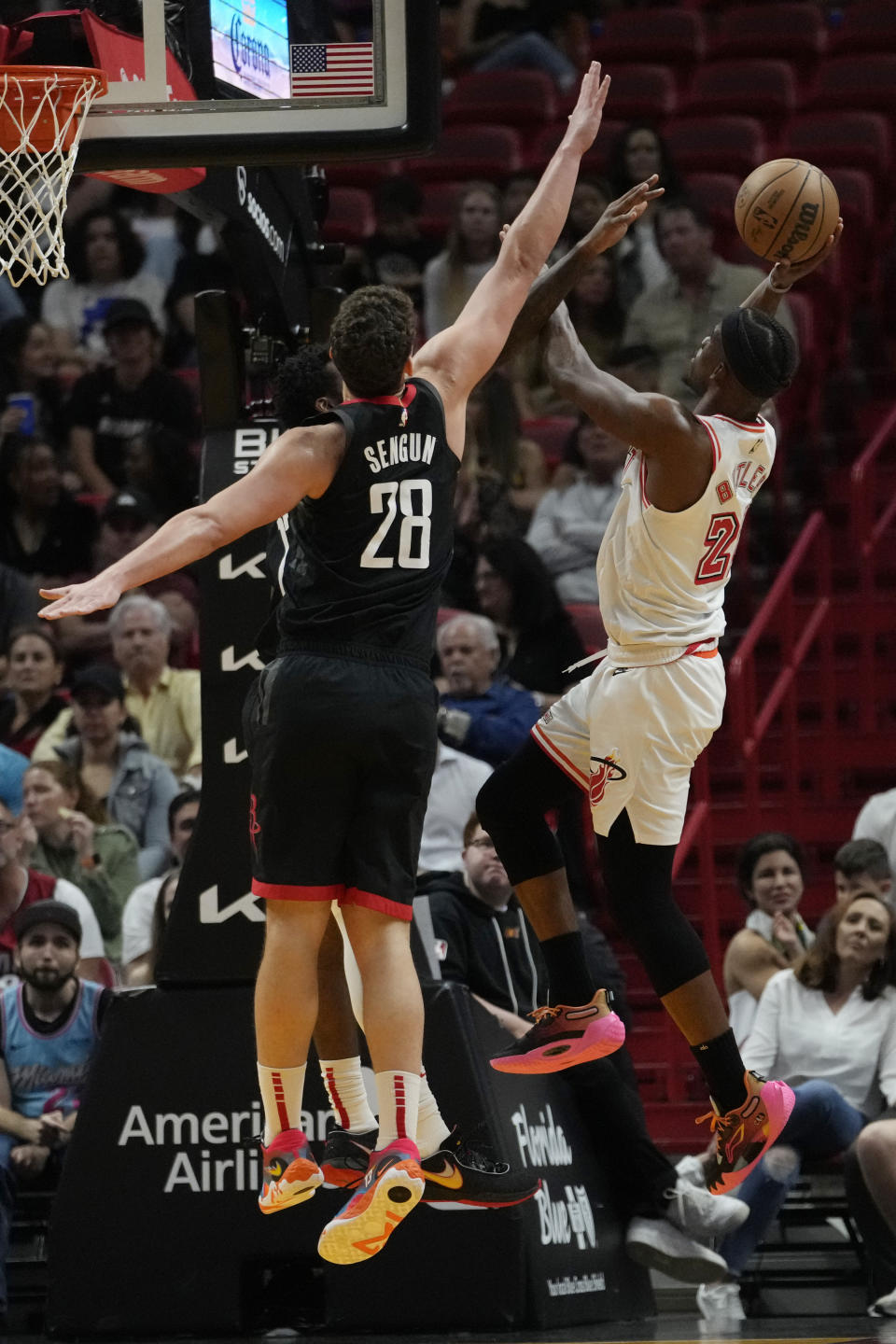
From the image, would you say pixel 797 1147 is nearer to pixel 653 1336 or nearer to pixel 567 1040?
pixel 653 1336

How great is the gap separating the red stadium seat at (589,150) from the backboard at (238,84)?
25.2 feet

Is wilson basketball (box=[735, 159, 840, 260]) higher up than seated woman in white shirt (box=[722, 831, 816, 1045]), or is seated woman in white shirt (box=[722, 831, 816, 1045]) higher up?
wilson basketball (box=[735, 159, 840, 260])

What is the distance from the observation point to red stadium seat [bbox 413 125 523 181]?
1558 cm

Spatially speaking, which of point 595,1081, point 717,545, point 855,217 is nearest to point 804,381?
point 855,217

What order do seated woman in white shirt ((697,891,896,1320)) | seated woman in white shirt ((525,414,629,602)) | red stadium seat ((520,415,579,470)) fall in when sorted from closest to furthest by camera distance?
seated woman in white shirt ((697,891,896,1320))
seated woman in white shirt ((525,414,629,602))
red stadium seat ((520,415,579,470))

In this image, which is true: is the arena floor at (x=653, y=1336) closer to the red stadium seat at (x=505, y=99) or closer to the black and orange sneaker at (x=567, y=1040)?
the black and orange sneaker at (x=567, y=1040)

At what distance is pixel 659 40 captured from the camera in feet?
54.3

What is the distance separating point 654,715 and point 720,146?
979 cm

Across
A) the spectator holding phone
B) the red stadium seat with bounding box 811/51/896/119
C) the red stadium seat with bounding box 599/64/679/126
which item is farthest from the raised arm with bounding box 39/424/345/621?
the red stadium seat with bounding box 811/51/896/119

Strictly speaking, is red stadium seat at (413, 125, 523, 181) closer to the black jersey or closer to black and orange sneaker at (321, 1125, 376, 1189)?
the black jersey

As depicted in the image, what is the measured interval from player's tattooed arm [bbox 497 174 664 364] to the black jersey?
57 centimetres

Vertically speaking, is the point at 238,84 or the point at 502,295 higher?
the point at 238,84

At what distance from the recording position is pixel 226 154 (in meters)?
6.43

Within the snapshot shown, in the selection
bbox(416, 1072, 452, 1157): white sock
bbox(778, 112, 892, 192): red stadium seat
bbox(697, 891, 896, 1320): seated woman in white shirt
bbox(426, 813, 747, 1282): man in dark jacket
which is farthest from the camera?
bbox(778, 112, 892, 192): red stadium seat
